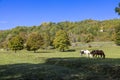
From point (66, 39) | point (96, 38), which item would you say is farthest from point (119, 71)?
point (96, 38)

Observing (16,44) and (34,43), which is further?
(16,44)

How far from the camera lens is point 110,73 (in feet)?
79.9

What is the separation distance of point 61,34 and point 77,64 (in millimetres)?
78275

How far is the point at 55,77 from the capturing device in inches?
872

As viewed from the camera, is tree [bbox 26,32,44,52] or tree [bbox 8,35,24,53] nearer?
tree [bbox 26,32,44,52]

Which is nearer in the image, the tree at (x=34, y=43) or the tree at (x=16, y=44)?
the tree at (x=34, y=43)

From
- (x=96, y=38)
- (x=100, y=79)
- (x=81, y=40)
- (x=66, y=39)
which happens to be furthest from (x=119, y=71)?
(x=96, y=38)

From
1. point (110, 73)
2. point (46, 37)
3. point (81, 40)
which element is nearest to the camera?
point (110, 73)

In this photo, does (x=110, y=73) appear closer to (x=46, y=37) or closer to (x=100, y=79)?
(x=100, y=79)

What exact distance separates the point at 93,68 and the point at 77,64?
4.37m

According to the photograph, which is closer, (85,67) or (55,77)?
(55,77)

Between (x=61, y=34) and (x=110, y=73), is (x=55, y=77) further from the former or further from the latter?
(x=61, y=34)

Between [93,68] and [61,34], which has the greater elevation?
[61,34]

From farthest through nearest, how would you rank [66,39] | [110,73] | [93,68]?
[66,39]
[93,68]
[110,73]
